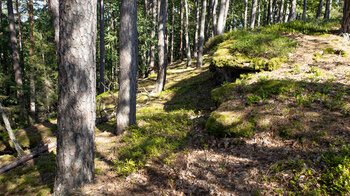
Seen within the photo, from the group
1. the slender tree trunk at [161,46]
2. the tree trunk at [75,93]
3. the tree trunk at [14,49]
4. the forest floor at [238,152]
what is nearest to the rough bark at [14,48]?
the tree trunk at [14,49]

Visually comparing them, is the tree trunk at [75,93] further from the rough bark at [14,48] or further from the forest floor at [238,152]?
the rough bark at [14,48]

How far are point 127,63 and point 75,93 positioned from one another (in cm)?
365

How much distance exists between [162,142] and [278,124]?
3343 millimetres

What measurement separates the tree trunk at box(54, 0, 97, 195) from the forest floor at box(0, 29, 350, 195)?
57 cm

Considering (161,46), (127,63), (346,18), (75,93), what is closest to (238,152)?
(75,93)

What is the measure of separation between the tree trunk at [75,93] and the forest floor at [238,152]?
0.57m

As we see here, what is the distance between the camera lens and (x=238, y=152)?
→ 463cm

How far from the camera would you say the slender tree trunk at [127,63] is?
6.84 meters

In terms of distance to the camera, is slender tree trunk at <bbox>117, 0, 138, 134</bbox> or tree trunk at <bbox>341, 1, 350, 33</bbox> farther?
tree trunk at <bbox>341, 1, 350, 33</bbox>

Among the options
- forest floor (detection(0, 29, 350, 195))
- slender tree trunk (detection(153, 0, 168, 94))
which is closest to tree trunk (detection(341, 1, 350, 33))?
forest floor (detection(0, 29, 350, 195))

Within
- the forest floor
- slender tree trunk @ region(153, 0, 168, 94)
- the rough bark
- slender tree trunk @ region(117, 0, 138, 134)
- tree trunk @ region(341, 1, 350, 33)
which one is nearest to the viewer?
the forest floor

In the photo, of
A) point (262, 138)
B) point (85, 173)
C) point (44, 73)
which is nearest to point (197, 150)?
point (262, 138)

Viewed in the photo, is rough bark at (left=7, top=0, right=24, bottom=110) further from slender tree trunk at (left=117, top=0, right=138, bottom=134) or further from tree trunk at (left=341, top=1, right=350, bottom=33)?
tree trunk at (left=341, top=1, right=350, bottom=33)

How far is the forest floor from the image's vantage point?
3691mm
